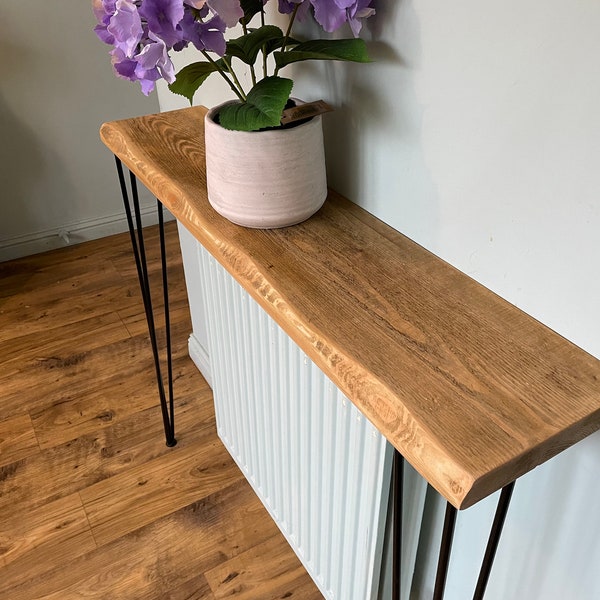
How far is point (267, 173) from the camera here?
75 cm

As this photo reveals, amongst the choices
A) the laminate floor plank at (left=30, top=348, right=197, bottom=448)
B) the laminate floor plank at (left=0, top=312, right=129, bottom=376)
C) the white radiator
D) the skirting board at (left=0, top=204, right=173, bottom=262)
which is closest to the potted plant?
the white radiator

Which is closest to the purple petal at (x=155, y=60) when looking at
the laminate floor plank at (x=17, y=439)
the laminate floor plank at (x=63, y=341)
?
the laminate floor plank at (x=17, y=439)

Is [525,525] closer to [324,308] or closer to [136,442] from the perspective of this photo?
[324,308]

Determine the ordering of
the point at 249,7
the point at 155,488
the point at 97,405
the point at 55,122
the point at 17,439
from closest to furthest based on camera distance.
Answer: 1. the point at 249,7
2. the point at 155,488
3. the point at 17,439
4. the point at 97,405
5. the point at 55,122

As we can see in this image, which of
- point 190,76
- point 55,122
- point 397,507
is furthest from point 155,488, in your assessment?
point 55,122

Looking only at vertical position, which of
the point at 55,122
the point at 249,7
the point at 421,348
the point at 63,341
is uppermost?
the point at 249,7

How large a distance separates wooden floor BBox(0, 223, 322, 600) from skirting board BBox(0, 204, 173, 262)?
0.36 meters

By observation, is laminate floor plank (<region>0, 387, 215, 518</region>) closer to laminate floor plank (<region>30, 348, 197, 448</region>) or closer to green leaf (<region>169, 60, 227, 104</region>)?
laminate floor plank (<region>30, 348, 197, 448</region>)

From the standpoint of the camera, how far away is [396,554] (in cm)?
76

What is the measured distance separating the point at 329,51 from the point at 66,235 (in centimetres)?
210

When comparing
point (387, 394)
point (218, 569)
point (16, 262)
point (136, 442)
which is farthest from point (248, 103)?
point (16, 262)

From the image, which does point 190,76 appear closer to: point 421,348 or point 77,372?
point 421,348

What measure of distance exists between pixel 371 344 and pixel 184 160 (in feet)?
1.66

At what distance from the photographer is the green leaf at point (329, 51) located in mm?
680
